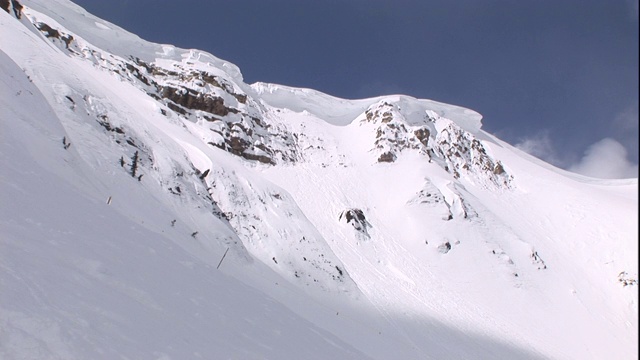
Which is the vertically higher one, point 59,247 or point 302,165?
point 302,165

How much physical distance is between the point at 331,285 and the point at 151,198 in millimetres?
9911

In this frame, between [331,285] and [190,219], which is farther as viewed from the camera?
[331,285]

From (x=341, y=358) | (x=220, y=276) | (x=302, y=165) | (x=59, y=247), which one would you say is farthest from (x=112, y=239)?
(x=302, y=165)

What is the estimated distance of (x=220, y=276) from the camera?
10.0 meters

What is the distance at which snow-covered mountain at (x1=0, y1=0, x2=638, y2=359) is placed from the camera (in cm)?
556

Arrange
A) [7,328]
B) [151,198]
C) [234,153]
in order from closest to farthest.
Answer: [7,328] → [151,198] → [234,153]

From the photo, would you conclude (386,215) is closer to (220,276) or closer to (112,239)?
(220,276)

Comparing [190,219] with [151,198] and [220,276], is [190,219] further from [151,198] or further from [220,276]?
[220,276]

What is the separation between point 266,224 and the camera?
20234 mm

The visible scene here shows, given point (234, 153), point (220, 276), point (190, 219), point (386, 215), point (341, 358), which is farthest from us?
point (234, 153)

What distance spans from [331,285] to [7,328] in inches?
657

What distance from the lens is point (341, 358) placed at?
9.12m

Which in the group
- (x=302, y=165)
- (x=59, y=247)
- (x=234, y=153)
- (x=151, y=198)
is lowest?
(x=59, y=247)

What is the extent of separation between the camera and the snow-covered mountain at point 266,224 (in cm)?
556
